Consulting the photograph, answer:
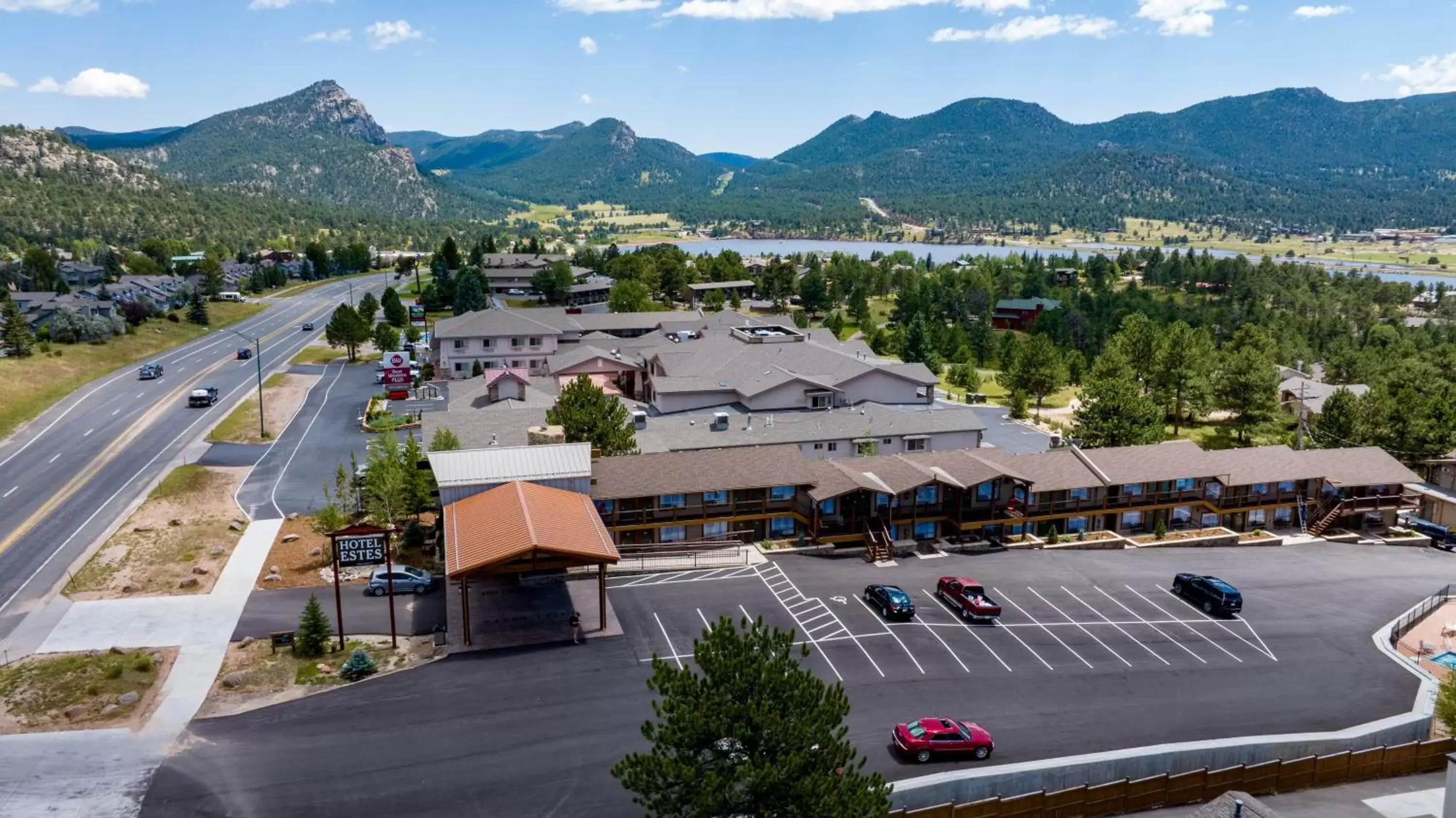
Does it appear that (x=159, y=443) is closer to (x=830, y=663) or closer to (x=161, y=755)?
(x=161, y=755)

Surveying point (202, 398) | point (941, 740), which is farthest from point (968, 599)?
point (202, 398)

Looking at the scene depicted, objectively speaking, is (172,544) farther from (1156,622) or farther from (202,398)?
(1156,622)

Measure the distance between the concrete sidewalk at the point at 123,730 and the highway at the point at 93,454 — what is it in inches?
148

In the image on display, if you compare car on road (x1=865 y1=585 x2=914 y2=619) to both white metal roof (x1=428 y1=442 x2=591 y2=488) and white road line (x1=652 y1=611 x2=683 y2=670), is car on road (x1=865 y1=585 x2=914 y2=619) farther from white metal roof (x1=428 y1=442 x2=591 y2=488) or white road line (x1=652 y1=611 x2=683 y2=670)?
white metal roof (x1=428 y1=442 x2=591 y2=488)

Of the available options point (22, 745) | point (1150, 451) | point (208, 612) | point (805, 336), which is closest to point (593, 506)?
point (208, 612)

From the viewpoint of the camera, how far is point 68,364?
8825 centimetres

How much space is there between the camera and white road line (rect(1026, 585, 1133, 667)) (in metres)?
36.3

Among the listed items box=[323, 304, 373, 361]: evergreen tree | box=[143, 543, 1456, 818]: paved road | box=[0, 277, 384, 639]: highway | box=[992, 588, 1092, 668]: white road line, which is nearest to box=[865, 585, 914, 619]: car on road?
box=[143, 543, 1456, 818]: paved road

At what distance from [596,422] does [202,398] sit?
45.2 meters

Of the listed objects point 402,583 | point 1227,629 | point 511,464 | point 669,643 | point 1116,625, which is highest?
point 511,464

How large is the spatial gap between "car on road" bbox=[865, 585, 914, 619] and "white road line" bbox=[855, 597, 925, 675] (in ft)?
0.83

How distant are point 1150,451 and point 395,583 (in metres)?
46.5

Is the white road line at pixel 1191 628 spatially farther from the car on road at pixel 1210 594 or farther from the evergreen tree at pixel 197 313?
the evergreen tree at pixel 197 313

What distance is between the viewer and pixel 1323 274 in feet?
602
